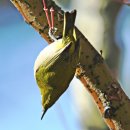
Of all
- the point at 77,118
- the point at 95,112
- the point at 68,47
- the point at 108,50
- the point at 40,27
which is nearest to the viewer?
the point at 68,47

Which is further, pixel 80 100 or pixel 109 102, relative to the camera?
pixel 80 100

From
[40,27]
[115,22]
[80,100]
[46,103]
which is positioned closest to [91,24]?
[115,22]

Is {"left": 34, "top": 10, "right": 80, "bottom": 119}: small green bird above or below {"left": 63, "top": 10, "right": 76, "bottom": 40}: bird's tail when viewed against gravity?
below

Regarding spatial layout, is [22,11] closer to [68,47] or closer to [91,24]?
[68,47]

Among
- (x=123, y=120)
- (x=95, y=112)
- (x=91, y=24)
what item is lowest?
(x=123, y=120)

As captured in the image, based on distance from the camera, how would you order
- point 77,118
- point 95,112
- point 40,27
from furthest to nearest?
point 77,118
point 95,112
point 40,27

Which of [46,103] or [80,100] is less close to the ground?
[80,100]

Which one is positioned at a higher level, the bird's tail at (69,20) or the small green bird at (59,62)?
the bird's tail at (69,20)
